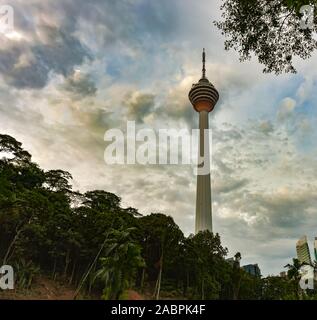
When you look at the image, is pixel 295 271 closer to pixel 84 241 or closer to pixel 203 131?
pixel 84 241

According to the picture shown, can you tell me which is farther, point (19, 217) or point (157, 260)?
point (157, 260)

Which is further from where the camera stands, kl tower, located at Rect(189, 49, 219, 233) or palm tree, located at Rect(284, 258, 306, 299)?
kl tower, located at Rect(189, 49, 219, 233)

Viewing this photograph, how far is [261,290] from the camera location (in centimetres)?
6806

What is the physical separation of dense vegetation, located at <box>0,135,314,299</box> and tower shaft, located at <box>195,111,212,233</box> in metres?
36.0

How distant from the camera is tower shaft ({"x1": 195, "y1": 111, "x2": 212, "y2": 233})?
96.4 meters

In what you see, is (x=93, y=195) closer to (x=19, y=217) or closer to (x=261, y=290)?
(x=19, y=217)

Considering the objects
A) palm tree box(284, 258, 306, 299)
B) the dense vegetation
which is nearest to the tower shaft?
the dense vegetation

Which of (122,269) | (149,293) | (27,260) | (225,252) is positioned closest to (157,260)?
(149,293)

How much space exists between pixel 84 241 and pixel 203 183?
2297 inches

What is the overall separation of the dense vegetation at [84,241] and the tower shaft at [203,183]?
36.0m

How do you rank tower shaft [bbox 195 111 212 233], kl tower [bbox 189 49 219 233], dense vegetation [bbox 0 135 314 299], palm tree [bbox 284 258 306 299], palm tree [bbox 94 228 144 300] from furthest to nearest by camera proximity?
kl tower [bbox 189 49 219 233] → tower shaft [bbox 195 111 212 233] → palm tree [bbox 284 258 306 299] → dense vegetation [bbox 0 135 314 299] → palm tree [bbox 94 228 144 300]

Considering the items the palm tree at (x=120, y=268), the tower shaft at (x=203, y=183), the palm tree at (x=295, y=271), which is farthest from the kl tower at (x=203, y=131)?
the palm tree at (x=120, y=268)

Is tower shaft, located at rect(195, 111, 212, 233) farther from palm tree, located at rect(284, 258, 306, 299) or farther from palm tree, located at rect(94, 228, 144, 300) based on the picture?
palm tree, located at rect(94, 228, 144, 300)
